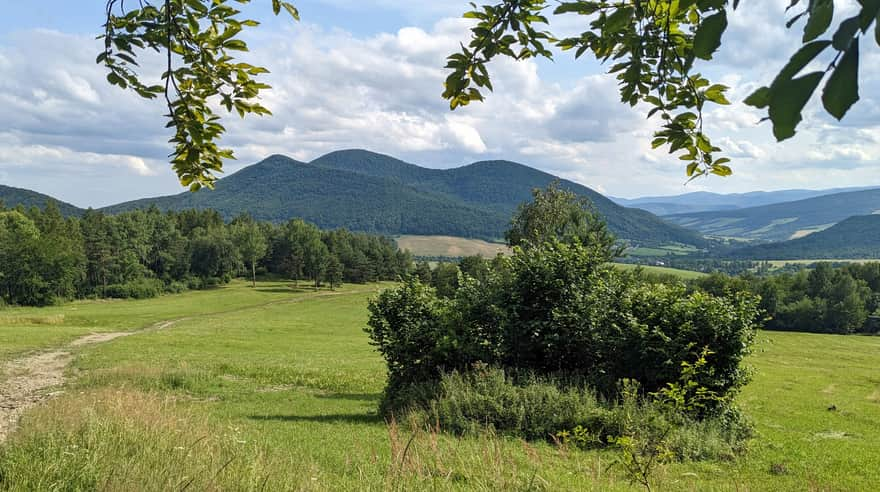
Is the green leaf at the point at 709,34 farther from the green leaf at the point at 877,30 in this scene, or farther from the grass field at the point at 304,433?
the grass field at the point at 304,433

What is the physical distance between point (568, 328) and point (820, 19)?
501 inches

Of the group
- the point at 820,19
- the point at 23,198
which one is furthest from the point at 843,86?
the point at 23,198

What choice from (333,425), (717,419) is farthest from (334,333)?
(717,419)

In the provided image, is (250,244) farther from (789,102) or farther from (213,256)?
(789,102)

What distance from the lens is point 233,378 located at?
2077cm

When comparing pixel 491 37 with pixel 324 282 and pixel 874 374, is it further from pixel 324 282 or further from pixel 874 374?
pixel 324 282

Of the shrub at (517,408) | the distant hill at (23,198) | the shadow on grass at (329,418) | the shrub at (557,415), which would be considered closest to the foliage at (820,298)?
the shrub at (557,415)

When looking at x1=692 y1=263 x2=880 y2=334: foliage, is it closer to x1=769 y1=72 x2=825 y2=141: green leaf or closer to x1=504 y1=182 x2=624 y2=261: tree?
x1=504 y1=182 x2=624 y2=261: tree

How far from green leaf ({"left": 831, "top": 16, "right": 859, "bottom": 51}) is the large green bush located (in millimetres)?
11804

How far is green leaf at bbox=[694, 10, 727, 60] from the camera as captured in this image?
1.37 metres

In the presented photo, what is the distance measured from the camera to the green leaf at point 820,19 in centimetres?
114

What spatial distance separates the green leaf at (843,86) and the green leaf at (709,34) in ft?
1.19

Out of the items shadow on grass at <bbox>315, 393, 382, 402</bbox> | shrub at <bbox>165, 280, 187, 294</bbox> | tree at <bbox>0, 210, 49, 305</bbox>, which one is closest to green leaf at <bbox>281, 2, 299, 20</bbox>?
shadow on grass at <bbox>315, 393, 382, 402</bbox>

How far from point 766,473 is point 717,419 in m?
1.99
